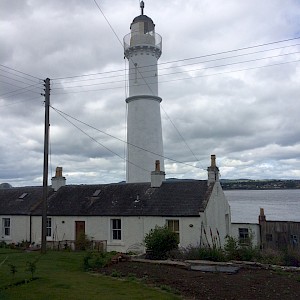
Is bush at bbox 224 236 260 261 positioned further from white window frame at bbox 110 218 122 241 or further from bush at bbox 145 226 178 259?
white window frame at bbox 110 218 122 241

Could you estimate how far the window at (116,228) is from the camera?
24.0 m

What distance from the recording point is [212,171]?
79.5 ft

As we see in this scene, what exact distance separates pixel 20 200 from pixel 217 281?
20980 mm

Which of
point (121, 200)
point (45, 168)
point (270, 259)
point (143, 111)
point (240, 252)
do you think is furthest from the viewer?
point (143, 111)

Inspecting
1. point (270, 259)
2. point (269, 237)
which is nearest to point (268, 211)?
point (269, 237)

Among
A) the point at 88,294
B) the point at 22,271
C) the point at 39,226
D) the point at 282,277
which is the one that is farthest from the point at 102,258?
the point at 39,226

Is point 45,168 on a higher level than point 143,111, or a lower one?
lower

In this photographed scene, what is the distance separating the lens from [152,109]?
27.7m

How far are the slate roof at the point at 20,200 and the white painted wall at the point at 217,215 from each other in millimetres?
12401

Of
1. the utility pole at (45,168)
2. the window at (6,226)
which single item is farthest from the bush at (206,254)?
the window at (6,226)

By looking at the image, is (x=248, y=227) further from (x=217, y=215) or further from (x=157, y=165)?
(x=157, y=165)

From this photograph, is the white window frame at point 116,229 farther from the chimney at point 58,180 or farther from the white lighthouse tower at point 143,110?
the chimney at point 58,180

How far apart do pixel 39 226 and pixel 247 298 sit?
19.0 metres

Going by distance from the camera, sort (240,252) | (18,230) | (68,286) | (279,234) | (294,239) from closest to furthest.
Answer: (68,286)
(240,252)
(18,230)
(294,239)
(279,234)
